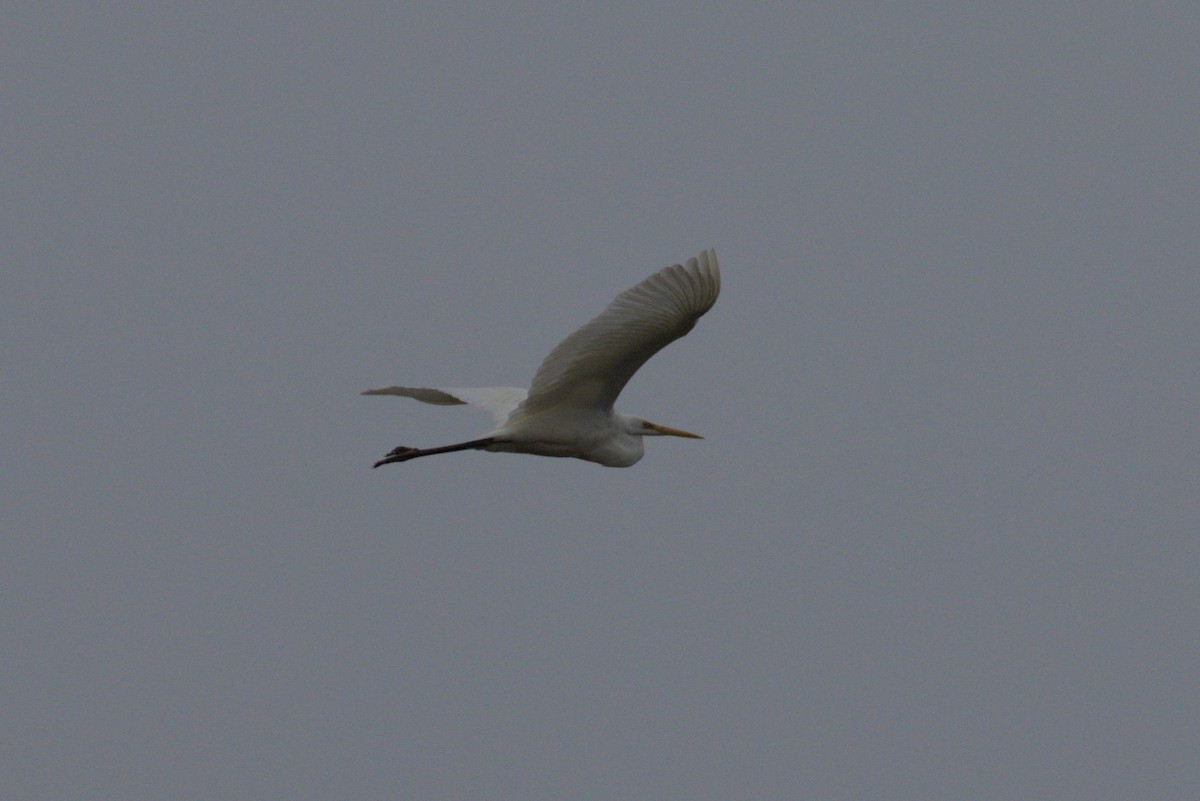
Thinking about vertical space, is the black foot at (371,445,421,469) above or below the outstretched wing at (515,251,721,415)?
below

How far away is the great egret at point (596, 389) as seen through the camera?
8562 mm

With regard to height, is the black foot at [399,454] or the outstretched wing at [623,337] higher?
the outstretched wing at [623,337]

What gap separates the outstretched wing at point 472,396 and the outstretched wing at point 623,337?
718 mm

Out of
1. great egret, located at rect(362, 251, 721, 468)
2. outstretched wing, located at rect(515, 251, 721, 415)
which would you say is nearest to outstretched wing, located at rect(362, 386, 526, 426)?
great egret, located at rect(362, 251, 721, 468)

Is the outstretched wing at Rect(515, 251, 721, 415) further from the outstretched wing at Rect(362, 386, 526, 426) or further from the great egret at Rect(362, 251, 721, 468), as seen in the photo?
the outstretched wing at Rect(362, 386, 526, 426)

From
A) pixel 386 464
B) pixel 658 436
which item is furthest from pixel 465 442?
pixel 658 436

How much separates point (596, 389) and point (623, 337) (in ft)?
3.14

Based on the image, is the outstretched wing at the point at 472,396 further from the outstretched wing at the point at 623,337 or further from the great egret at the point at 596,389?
the outstretched wing at the point at 623,337

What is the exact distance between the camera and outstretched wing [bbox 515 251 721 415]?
8484 mm

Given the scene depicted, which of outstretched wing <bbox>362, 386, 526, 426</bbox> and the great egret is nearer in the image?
the great egret

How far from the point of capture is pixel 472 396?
1105 centimetres

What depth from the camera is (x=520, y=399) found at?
11008mm

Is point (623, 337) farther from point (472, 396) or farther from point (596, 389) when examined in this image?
point (472, 396)

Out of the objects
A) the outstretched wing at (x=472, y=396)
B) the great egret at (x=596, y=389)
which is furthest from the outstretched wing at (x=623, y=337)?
the outstretched wing at (x=472, y=396)
